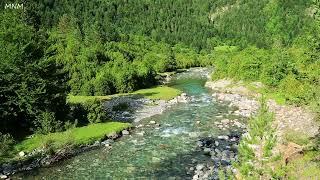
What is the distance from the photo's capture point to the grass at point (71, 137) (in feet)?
143

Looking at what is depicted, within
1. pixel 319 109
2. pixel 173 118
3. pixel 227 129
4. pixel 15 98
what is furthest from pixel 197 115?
pixel 319 109

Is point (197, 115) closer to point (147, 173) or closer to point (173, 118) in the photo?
point (173, 118)

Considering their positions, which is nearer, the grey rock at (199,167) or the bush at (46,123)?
the grey rock at (199,167)

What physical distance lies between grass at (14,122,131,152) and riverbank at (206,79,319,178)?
16519 mm

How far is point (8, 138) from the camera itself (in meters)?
44.4

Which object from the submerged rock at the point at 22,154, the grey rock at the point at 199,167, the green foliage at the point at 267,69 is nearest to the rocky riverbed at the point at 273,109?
the green foliage at the point at 267,69

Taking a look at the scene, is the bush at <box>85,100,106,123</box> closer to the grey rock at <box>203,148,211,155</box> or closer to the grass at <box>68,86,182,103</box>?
the grey rock at <box>203,148,211,155</box>

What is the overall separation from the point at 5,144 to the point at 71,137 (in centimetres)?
636

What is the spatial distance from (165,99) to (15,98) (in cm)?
3518

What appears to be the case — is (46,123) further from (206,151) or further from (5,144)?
(206,151)

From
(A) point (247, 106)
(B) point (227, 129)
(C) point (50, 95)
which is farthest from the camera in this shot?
(A) point (247, 106)

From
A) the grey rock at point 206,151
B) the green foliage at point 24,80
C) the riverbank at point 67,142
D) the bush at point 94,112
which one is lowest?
the grey rock at point 206,151

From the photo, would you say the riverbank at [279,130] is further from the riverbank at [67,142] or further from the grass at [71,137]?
the grass at [71,137]

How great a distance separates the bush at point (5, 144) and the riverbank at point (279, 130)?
873 inches
